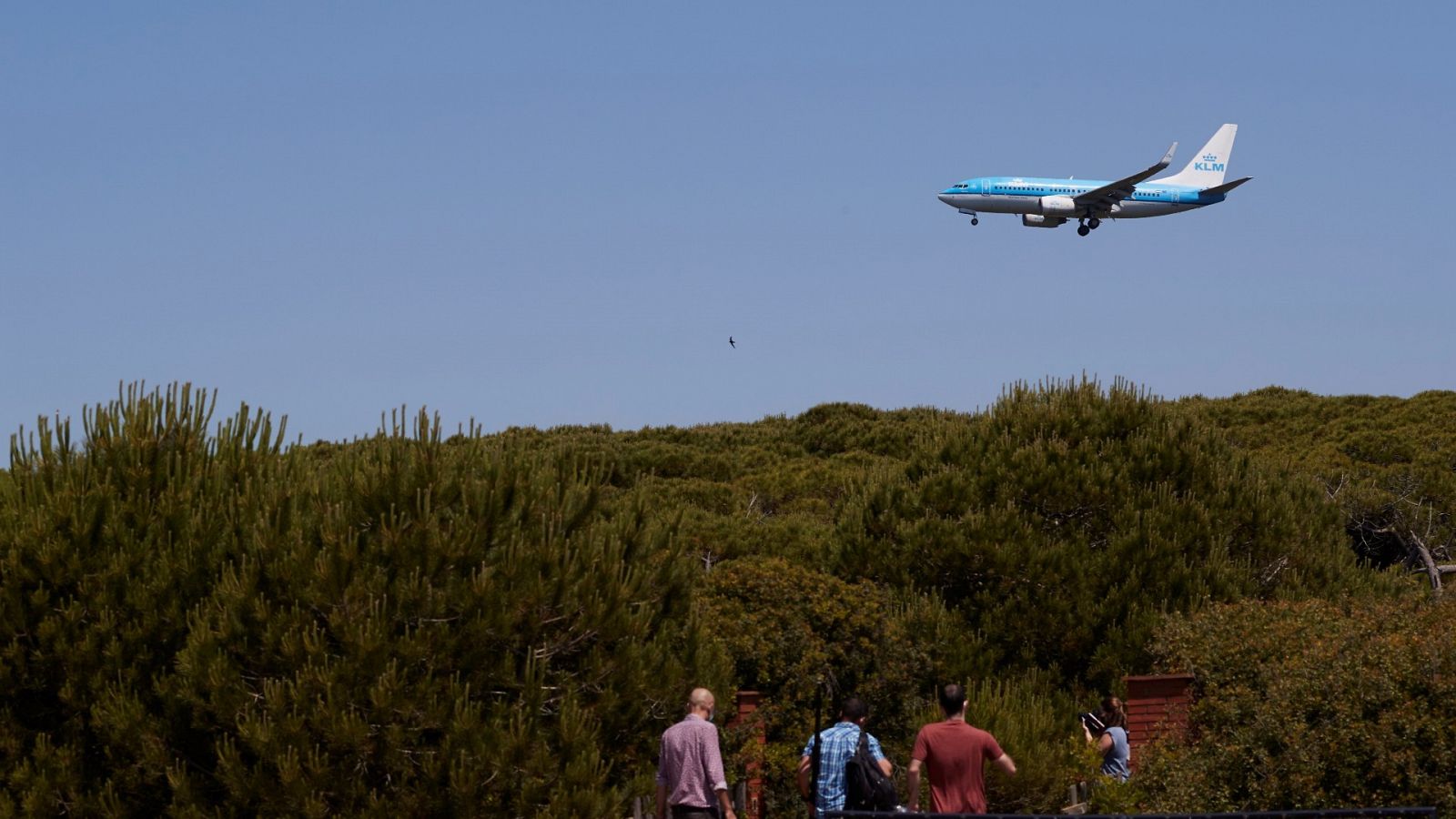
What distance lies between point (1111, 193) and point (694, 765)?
4994cm

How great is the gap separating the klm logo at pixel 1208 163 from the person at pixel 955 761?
8342 centimetres

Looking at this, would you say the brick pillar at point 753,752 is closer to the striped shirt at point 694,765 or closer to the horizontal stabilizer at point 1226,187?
the striped shirt at point 694,765

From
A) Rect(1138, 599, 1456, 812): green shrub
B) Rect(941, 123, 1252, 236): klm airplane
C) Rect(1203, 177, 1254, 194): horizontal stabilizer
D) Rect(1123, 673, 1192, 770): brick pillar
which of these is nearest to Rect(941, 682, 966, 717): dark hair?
Rect(1138, 599, 1456, 812): green shrub

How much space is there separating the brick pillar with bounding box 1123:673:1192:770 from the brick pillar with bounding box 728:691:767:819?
375 centimetres

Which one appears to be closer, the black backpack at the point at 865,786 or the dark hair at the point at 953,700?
the dark hair at the point at 953,700

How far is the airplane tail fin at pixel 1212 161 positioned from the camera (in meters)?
89.3

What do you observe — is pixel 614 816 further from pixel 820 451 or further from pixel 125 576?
pixel 820 451

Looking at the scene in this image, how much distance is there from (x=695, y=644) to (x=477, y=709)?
100.0 inches

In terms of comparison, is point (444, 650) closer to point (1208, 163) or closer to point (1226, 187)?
point (1226, 187)

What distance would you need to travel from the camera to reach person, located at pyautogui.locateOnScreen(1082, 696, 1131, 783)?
612 inches

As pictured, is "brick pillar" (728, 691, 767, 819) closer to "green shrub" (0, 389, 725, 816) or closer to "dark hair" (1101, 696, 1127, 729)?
"green shrub" (0, 389, 725, 816)

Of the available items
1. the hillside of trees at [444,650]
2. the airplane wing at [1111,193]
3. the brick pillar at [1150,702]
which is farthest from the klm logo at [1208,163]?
the brick pillar at [1150,702]

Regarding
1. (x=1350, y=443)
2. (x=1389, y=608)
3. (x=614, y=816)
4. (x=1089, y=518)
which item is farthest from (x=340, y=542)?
(x=1350, y=443)

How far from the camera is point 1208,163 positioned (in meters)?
90.2
